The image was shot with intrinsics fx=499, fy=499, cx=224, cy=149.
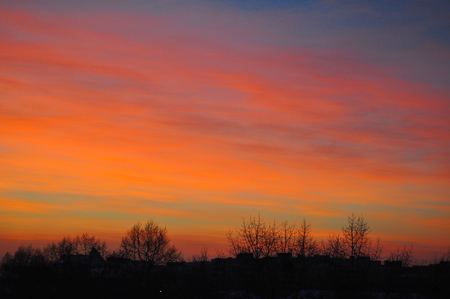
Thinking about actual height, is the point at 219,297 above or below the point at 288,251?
below

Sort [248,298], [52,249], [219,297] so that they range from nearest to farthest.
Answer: [248,298]
[219,297]
[52,249]

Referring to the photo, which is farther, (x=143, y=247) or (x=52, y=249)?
(x=52, y=249)

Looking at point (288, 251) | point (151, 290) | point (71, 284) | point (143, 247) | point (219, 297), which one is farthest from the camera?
point (143, 247)

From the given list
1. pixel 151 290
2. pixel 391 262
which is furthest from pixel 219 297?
pixel 151 290

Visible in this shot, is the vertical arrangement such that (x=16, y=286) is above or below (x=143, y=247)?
below

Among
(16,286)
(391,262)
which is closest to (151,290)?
(16,286)

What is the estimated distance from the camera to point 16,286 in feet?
244

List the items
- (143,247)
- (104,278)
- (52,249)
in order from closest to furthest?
1. (104,278)
2. (143,247)
3. (52,249)

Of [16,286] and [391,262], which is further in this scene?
[16,286]

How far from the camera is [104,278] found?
83.2 meters

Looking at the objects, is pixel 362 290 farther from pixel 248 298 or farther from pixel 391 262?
pixel 248 298

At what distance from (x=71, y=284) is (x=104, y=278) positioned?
1003cm

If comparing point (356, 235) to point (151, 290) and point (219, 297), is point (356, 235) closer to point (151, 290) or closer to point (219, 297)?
point (219, 297)

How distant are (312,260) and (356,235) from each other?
21.8ft
